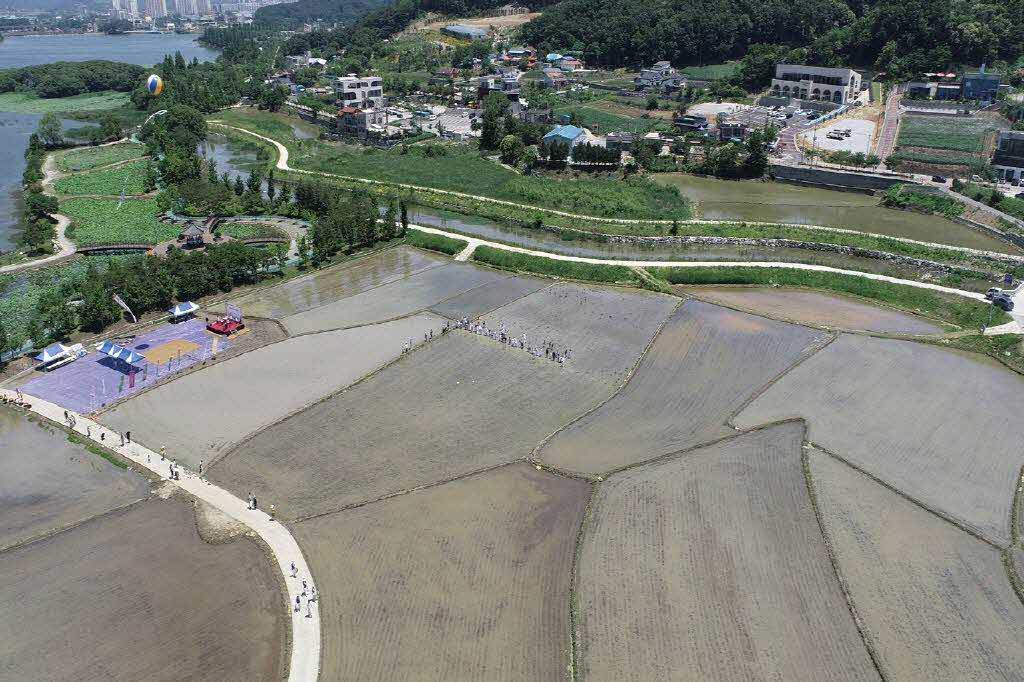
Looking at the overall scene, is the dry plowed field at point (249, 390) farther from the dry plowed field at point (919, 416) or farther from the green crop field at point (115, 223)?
the green crop field at point (115, 223)

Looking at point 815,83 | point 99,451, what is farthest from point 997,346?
point 815,83

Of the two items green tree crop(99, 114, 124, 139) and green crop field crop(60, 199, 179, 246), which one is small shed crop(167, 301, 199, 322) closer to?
green crop field crop(60, 199, 179, 246)

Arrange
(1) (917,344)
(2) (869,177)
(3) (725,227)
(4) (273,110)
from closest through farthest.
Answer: (1) (917,344) < (3) (725,227) < (2) (869,177) < (4) (273,110)

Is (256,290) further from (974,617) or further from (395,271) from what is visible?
(974,617)

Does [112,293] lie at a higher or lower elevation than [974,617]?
higher

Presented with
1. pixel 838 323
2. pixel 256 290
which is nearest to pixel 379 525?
pixel 256 290

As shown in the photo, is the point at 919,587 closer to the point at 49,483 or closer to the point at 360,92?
the point at 49,483
